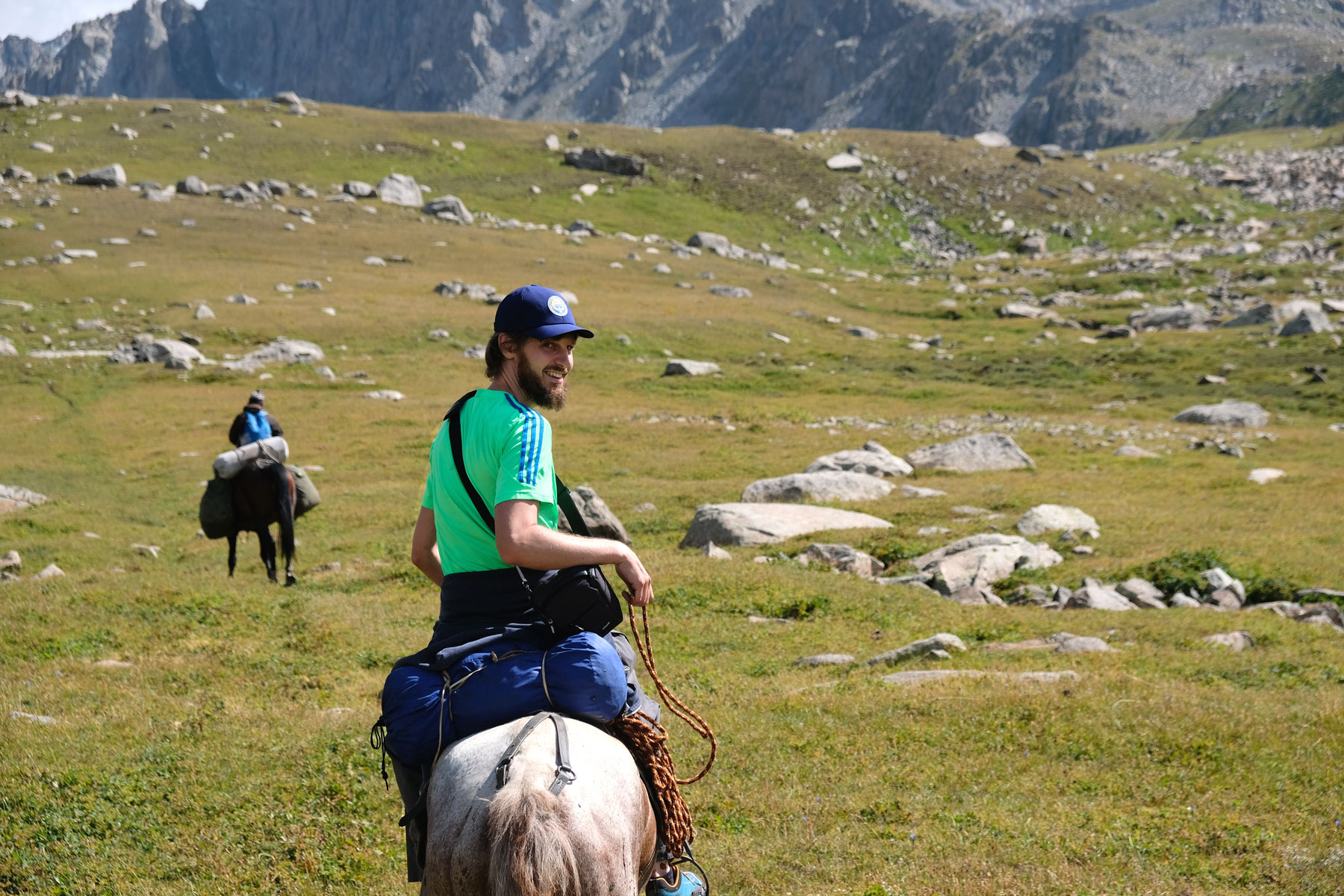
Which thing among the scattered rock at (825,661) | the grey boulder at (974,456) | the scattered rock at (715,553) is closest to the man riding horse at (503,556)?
the scattered rock at (825,661)

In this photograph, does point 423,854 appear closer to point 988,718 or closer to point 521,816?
point 521,816

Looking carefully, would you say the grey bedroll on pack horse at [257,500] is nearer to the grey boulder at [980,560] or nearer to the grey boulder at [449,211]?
the grey boulder at [980,560]

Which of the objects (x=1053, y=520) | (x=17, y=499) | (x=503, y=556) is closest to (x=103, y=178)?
(x=17, y=499)

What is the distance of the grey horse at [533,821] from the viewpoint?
13.2ft

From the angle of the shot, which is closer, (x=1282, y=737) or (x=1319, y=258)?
(x=1282, y=737)

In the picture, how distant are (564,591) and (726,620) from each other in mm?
11282

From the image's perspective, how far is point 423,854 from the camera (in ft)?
15.6

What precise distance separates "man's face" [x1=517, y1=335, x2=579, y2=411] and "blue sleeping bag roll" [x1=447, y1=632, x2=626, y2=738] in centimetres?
131

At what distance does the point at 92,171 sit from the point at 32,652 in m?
89.5

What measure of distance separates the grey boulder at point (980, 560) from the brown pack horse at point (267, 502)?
12.7m

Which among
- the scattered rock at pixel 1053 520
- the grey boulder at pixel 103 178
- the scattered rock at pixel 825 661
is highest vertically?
the scattered rock at pixel 825 661

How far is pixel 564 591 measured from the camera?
4.91 meters

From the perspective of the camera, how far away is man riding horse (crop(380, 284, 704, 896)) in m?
4.73

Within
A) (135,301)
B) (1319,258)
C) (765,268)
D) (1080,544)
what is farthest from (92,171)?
(1319,258)
